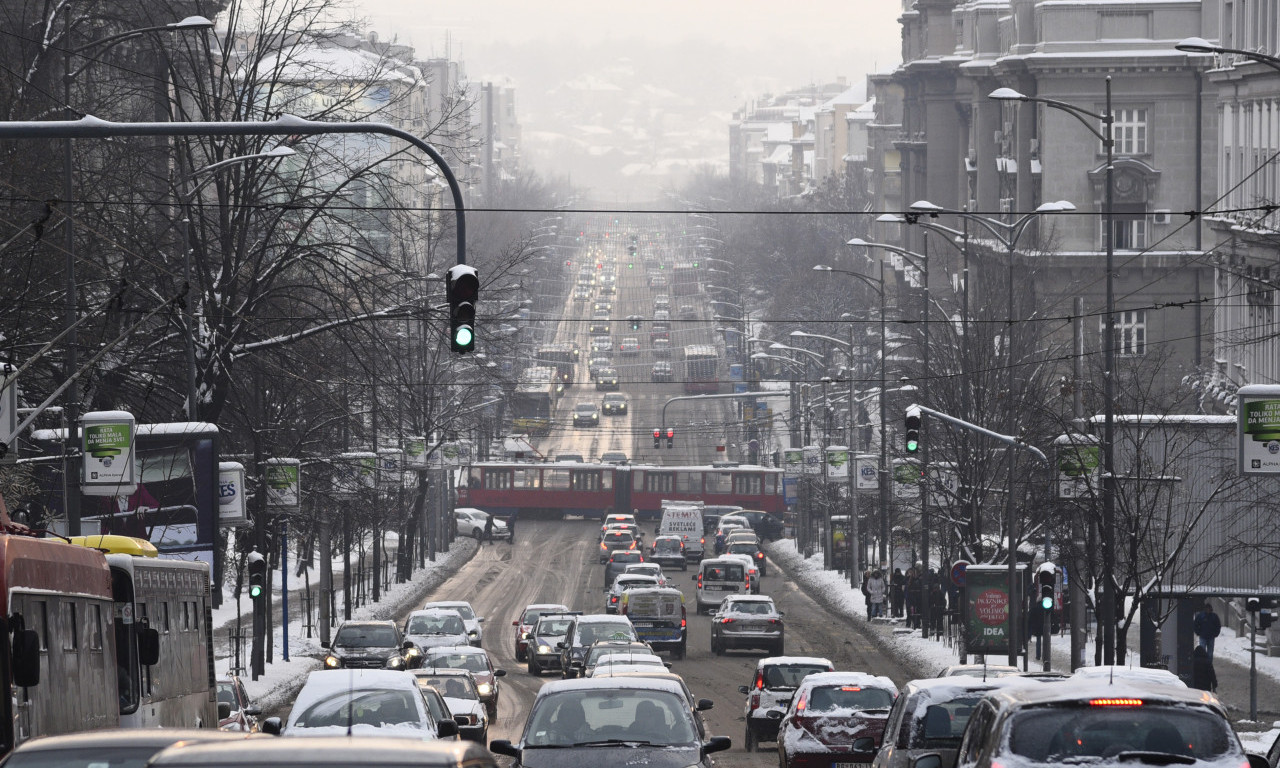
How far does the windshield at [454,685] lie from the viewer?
28625 millimetres

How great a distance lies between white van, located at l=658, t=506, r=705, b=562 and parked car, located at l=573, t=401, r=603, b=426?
1636 inches

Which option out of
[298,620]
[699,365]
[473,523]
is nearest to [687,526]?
[473,523]

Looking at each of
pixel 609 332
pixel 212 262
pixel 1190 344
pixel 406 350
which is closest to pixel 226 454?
pixel 212 262

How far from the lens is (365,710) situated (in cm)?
2061

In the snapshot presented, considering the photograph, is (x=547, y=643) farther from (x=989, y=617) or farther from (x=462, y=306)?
(x=462, y=306)

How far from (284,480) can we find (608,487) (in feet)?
183

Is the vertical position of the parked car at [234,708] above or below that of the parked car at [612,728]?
below

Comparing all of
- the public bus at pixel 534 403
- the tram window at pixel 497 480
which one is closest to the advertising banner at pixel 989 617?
the tram window at pixel 497 480

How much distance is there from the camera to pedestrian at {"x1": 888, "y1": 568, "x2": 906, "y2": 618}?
56.4m

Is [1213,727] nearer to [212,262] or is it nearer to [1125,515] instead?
[1125,515]

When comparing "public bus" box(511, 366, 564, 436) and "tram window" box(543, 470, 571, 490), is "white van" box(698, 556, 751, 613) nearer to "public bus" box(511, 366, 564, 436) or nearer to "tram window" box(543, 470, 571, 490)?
"tram window" box(543, 470, 571, 490)

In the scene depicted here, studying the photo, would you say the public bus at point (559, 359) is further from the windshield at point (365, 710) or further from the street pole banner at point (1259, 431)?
the windshield at point (365, 710)

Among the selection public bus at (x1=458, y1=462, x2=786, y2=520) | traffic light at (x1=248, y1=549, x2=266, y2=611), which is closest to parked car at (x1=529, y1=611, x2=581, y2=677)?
traffic light at (x1=248, y1=549, x2=266, y2=611)

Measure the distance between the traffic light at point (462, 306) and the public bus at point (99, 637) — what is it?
3.49 m
